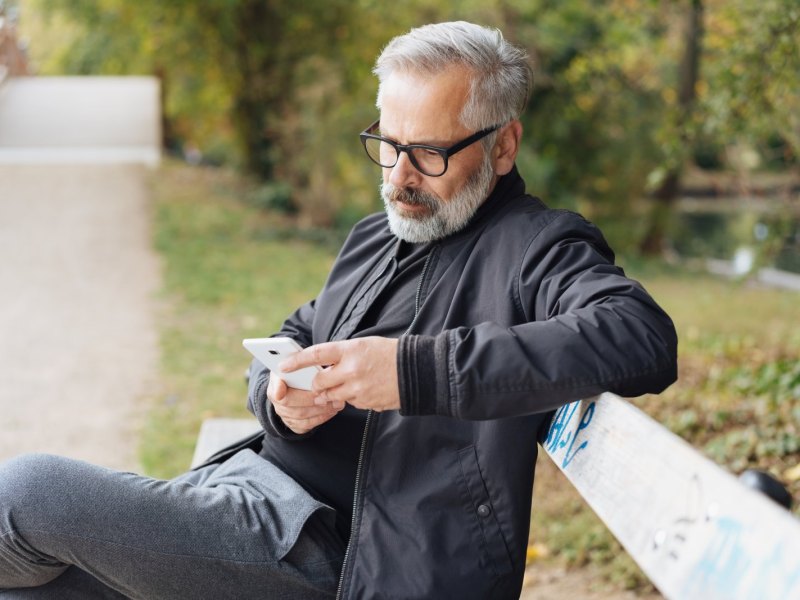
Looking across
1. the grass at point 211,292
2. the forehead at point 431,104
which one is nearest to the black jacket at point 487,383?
the forehead at point 431,104

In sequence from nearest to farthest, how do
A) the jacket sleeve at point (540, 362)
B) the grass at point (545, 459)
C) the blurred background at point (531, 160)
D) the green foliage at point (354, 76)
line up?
the jacket sleeve at point (540, 362) < the grass at point (545, 459) < the blurred background at point (531, 160) < the green foliage at point (354, 76)

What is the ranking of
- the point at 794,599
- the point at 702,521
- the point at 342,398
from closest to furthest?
the point at 794,599 < the point at 702,521 < the point at 342,398

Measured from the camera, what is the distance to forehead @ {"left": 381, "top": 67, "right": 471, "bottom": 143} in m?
2.24

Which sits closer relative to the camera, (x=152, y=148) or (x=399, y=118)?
(x=399, y=118)

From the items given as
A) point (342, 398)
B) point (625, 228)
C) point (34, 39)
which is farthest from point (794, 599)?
point (34, 39)

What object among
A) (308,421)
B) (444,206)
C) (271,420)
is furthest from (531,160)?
(308,421)

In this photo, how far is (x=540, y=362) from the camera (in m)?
1.75

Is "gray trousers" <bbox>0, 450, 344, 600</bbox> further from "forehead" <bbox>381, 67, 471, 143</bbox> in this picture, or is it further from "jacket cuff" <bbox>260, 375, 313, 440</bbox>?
"forehead" <bbox>381, 67, 471, 143</bbox>

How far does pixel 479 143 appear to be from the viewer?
230cm

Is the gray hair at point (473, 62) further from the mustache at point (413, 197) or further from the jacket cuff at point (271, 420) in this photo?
the jacket cuff at point (271, 420)

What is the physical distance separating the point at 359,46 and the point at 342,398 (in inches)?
605

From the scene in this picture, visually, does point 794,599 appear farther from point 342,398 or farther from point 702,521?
point 342,398

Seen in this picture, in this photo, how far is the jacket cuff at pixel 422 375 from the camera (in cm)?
178

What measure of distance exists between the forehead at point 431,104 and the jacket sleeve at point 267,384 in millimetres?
713
